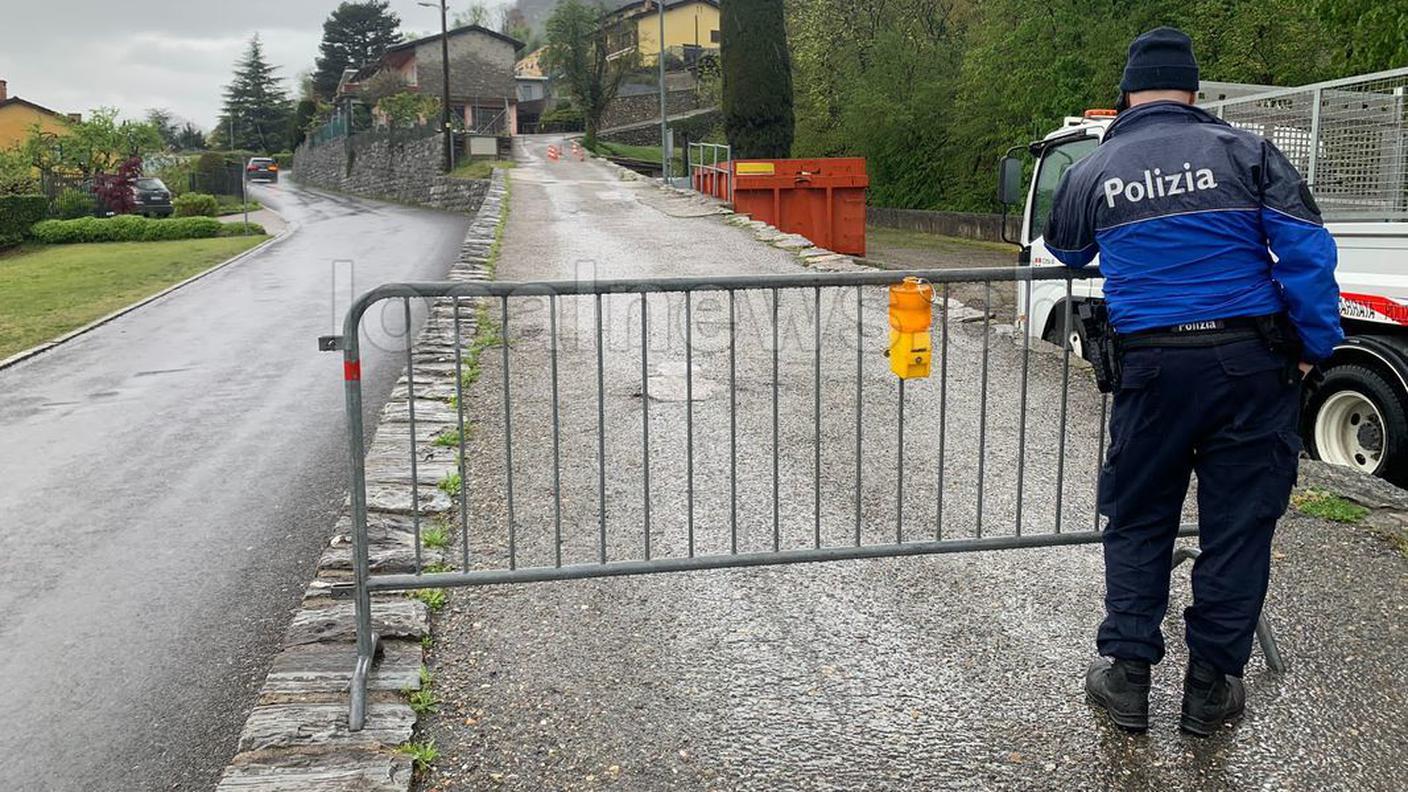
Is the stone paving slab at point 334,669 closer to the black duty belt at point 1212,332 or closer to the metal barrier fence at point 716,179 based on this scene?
the black duty belt at point 1212,332

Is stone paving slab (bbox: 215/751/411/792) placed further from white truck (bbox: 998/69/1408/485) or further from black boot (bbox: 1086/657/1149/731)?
white truck (bbox: 998/69/1408/485)

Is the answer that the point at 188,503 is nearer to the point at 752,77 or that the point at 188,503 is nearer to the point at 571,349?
the point at 571,349

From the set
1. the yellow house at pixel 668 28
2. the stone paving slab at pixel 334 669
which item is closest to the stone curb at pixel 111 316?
the stone paving slab at pixel 334 669

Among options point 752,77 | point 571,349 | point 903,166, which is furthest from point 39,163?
point 571,349

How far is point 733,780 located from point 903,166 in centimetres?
3864

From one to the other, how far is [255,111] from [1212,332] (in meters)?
109

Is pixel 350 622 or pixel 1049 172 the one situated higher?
pixel 1049 172

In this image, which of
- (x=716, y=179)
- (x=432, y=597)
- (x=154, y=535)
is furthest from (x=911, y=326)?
(x=716, y=179)

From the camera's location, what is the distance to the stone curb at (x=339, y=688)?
3.48m

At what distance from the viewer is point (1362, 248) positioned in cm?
660

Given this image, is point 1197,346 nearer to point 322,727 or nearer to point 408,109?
point 322,727

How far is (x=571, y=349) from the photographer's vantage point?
34.3 ft

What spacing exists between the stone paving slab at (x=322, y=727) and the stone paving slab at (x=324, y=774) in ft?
0.29

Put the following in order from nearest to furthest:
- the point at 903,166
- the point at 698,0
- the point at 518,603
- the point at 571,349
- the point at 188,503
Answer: the point at 518,603 → the point at 188,503 → the point at 571,349 → the point at 903,166 → the point at 698,0
